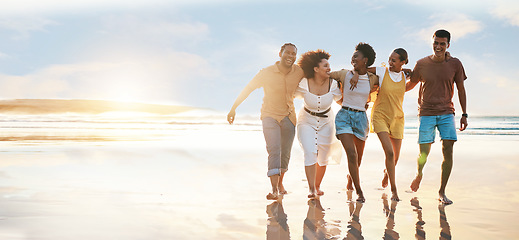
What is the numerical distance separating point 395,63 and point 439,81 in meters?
0.59

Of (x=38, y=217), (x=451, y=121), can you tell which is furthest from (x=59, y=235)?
(x=451, y=121)

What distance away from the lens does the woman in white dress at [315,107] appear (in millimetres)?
5691

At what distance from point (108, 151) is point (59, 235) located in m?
6.93

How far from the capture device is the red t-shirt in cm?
562

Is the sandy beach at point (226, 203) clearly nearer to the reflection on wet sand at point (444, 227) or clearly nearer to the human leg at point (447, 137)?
the reflection on wet sand at point (444, 227)

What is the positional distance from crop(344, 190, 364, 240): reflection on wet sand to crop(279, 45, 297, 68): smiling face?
1.82 metres

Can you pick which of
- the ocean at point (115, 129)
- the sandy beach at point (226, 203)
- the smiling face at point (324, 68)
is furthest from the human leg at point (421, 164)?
the ocean at point (115, 129)

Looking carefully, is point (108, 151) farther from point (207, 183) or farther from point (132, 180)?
point (207, 183)

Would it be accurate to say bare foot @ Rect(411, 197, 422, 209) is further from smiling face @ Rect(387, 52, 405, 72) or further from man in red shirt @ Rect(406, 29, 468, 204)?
smiling face @ Rect(387, 52, 405, 72)

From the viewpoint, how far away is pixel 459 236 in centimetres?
391

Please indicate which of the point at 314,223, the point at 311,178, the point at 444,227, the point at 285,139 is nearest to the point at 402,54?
the point at 285,139

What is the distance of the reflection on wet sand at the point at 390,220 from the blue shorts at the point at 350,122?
89cm

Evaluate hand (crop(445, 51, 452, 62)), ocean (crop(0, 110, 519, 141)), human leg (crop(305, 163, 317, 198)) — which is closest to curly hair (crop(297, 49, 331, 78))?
human leg (crop(305, 163, 317, 198))

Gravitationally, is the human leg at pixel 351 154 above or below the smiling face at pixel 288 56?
below
